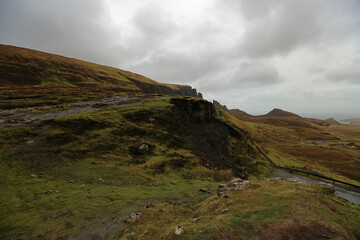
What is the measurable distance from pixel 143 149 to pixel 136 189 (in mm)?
9977

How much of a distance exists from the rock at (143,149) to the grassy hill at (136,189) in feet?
0.60

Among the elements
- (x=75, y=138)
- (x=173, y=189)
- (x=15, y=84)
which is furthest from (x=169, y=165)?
(x=15, y=84)

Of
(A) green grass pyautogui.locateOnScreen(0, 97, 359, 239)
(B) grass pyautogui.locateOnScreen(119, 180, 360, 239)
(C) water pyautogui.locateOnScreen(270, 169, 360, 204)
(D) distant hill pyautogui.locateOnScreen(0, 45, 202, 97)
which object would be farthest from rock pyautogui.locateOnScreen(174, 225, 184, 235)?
(D) distant hill pyautogui.locateOnScreen(0, 45, 202, 97)

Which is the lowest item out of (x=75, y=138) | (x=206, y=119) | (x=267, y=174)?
(x=267, y=174)

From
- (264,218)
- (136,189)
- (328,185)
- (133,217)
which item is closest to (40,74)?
(136,189)

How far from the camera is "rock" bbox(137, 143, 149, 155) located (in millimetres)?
26906

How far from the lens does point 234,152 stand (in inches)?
1822

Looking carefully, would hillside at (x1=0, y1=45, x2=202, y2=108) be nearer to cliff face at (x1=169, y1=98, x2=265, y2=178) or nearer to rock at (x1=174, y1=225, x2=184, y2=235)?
cliff face at (x1=169, y1=98, x2=265, y2=178)

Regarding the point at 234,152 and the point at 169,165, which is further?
the point at 234,152

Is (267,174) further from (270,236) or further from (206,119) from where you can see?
(270,236)

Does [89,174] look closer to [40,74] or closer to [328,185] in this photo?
[328,185]

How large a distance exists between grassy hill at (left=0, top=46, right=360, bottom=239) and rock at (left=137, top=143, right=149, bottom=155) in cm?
18

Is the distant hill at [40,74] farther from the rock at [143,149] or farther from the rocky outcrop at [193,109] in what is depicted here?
the rock at [143,149]

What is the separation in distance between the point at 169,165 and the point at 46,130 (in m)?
20.6
